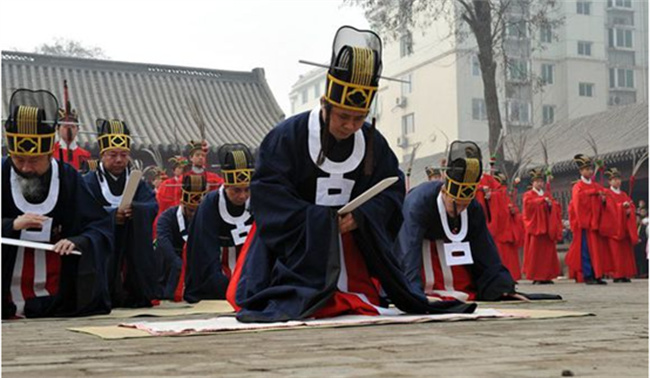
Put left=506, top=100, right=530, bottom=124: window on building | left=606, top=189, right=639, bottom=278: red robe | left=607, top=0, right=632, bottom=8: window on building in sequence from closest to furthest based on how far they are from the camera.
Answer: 1. left=606, top=189, right=639, bottom=278: red robe
2. left=506, top=100, right=530, bottom=124: window on building
3. left=607, top=0, right=632, bottom=8: window on building

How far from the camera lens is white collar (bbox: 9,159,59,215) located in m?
6.48

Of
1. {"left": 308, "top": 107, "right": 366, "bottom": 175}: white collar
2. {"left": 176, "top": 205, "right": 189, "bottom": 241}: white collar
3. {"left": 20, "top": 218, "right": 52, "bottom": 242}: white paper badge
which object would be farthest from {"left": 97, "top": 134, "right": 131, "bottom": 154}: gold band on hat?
{"left": 308, "top": 107, "right": 366, "bottom": 175}: white collar

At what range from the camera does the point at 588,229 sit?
13656 mm

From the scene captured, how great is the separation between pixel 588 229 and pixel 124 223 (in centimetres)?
732

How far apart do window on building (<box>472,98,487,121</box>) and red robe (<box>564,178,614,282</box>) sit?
17.6m

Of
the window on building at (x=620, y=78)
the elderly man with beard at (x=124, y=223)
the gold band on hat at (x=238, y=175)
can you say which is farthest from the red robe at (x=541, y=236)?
the window on building at (x=620, y=78)

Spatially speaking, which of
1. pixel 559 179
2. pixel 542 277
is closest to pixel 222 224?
pixel 542 277

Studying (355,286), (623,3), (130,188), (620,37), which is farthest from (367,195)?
(623,3)

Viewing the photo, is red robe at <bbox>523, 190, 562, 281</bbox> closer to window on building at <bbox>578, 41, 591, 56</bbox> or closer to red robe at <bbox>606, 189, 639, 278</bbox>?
red robe at <bbox>606, 189, 639, 278</bbox>

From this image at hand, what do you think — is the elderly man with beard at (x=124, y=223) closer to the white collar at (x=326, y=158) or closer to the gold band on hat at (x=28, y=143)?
the gold band on hat at (x=28, y=143)

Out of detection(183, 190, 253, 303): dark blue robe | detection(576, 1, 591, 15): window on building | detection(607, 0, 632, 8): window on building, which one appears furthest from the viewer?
detection(607, 0, 632, 8): window on building

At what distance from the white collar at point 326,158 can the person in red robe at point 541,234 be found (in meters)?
9.18

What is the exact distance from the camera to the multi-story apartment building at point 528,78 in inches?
1239

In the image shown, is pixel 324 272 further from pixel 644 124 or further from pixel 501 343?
pixel 644 124
